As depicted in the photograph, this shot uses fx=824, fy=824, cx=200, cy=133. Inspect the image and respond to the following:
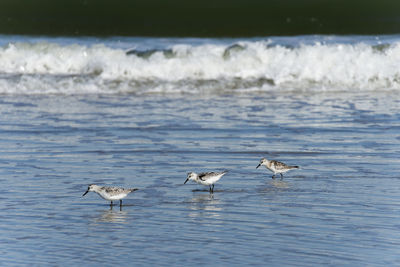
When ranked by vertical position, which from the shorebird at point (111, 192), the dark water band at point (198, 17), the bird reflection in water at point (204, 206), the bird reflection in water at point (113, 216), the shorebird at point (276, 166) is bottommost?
the bird reflection in water at point (113, 216)

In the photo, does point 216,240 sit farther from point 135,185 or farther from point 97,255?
point 135,185

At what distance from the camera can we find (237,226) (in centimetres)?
953

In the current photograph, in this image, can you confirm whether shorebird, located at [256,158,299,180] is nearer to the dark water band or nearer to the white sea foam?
the white sea foam

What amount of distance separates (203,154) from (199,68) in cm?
1365

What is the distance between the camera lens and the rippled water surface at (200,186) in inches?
338

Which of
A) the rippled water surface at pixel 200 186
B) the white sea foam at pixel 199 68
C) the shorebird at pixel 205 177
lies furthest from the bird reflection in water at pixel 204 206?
the white sea foam at pixel 199 68

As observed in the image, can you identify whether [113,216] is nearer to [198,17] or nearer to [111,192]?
[111,192]

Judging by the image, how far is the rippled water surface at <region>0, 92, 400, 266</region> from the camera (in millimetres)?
8594

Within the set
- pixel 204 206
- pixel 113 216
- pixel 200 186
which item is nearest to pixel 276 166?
pixel 200 186

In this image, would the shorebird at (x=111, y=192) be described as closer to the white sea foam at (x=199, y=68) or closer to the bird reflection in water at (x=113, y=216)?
the bird reflection in water at (x=113, y=216)

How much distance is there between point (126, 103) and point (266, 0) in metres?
34.4

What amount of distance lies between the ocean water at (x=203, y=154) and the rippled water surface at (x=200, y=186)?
0.04 m

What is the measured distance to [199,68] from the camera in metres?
27.7

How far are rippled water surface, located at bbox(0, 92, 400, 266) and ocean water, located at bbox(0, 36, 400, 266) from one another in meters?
0.04
